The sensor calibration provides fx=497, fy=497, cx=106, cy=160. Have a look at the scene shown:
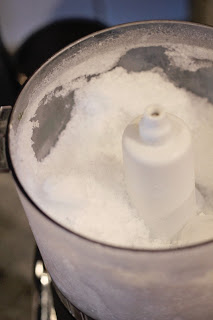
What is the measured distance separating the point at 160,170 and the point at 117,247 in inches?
3.6

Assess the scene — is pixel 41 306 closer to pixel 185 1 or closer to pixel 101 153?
pixel 101 153

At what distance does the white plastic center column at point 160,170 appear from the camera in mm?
370

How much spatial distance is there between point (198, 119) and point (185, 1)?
142mm

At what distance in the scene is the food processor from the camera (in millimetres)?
321

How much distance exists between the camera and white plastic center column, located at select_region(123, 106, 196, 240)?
0.37m

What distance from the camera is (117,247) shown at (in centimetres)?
30

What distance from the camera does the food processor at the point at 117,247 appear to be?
32 centimetres

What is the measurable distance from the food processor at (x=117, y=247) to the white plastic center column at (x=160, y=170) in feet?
0.23

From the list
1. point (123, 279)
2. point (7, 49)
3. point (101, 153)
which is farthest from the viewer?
point (7, 49)

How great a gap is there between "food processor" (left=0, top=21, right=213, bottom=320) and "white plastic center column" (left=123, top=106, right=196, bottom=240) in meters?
0.07

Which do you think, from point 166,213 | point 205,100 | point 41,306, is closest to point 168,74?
point 205,100

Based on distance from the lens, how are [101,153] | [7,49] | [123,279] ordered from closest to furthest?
[123,279] → [101,153] → [7,49]

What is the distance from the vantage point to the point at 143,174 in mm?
381

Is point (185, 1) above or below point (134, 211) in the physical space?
above
